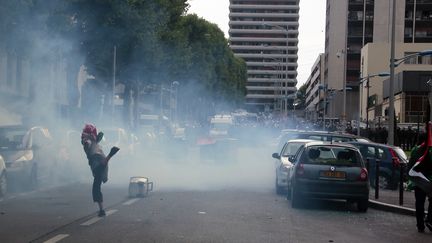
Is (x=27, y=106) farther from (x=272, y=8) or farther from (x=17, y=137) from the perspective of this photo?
(x=272, y=8)

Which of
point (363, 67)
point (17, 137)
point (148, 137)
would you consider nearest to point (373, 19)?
point (363, 67)

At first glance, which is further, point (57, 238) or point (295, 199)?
point (295, 199)

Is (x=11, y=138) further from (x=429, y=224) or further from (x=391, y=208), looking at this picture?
(x=429, y=224)

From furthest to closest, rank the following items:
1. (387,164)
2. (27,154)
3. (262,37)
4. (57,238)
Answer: (262,37), (387,164), (27,154), (57,238)

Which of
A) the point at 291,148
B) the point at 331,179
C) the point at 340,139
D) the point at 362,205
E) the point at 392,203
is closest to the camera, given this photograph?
the point at 331,179

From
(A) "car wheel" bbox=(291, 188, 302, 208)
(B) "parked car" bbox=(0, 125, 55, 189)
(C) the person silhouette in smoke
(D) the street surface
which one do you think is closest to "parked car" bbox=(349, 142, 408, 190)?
(D) the street surface

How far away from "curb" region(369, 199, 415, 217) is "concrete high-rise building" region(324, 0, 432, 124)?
77794 millimetres

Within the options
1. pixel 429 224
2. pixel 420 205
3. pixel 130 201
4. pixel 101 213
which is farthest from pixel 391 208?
pixel 101 213

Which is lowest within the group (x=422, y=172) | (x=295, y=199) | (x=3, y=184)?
(x=295, y=199)

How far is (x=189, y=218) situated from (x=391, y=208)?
4.89 metres

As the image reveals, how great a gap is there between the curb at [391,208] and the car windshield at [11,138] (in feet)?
26.8

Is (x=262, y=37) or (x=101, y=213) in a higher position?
(x=262, y=37)

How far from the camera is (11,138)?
17.5 m

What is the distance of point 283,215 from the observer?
12461 mm
